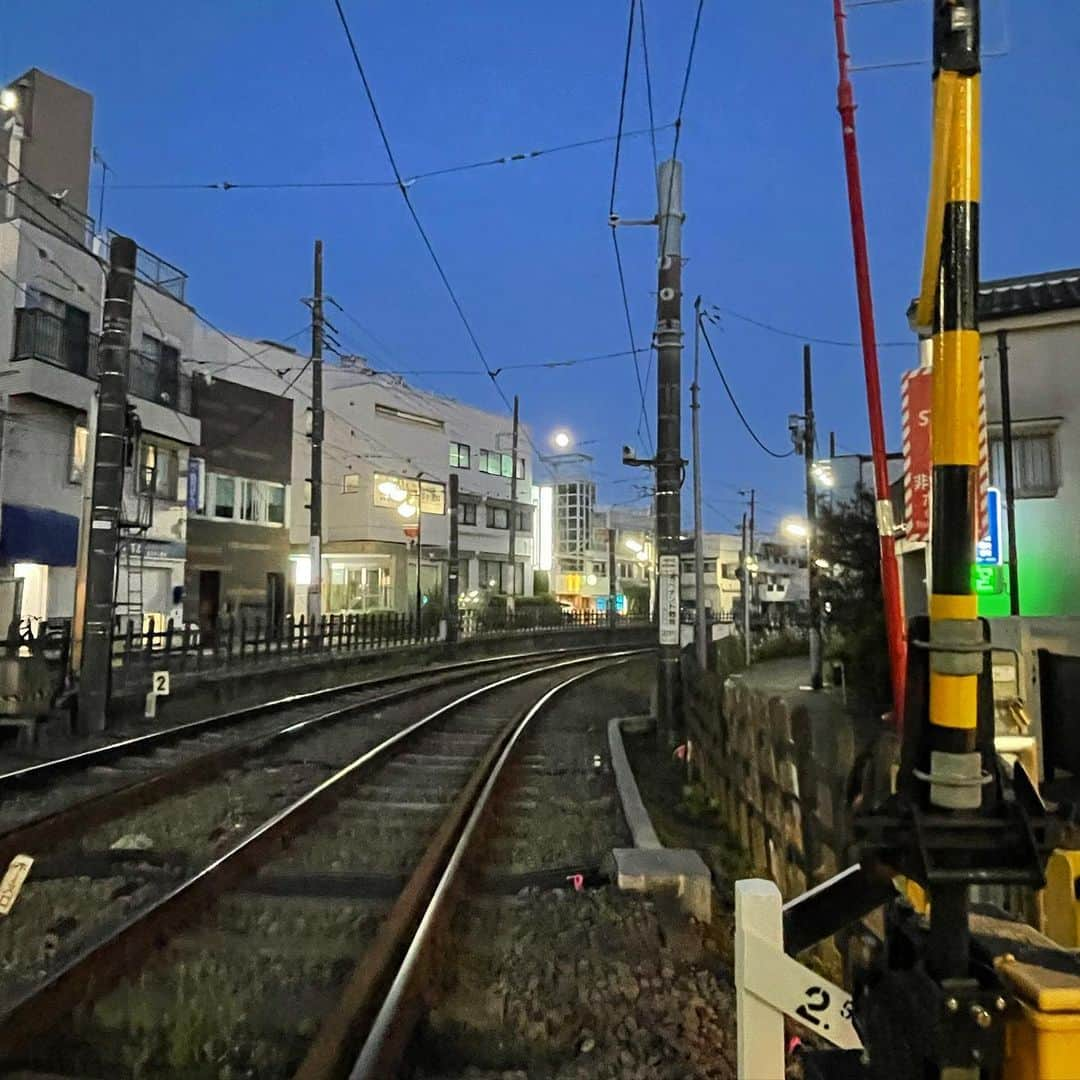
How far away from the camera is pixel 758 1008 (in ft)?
7.22

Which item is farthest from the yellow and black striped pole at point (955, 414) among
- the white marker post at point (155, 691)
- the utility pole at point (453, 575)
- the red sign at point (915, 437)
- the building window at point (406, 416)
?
the building window at point (406, 416)

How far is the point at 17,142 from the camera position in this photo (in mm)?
21391

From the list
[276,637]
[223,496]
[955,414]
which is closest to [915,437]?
[955,414]

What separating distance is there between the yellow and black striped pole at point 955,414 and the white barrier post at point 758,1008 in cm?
52

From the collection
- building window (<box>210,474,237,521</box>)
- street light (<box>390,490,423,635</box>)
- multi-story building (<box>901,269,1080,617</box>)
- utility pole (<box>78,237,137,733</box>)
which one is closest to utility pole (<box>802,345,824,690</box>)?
multi-story building (<box>901,269,1080,617</box>)

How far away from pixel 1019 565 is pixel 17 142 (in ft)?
80.0

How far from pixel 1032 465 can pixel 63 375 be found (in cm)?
1919

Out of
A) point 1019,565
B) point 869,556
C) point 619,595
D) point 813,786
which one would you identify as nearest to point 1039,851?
point 813,786

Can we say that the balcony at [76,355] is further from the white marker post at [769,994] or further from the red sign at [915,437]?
the white marker post at [769,994]

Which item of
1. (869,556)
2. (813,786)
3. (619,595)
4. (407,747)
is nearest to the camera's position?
(813,786)

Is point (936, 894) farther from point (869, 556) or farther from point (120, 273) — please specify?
point (869, 556)

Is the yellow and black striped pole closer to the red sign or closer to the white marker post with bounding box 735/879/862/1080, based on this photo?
the white marker post with bounding box 735/879/862/1080

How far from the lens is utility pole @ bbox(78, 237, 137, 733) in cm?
1107

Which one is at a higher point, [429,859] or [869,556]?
[869,556]
